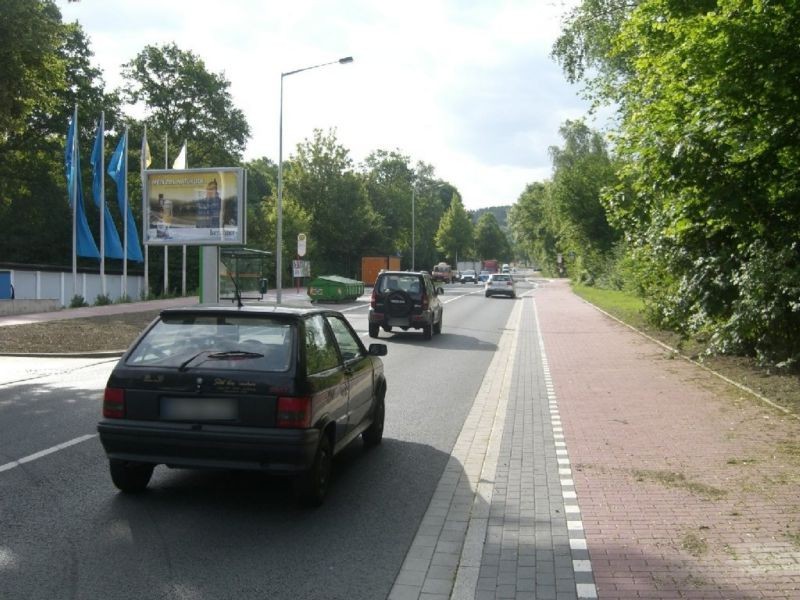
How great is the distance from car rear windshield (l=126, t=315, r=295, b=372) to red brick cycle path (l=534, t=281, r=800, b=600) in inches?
95.9

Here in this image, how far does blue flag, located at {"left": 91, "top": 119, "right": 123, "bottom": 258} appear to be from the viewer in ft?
105

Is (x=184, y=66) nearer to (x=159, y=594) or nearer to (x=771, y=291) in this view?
(x=771, y=291)

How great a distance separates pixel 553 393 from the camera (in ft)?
37.1

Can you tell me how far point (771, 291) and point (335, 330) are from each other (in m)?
7.29

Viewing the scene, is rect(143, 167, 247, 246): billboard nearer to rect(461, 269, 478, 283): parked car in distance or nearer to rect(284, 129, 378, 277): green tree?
rect(284, 129, 378, 277): green tree

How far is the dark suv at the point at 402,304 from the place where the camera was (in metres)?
19.9

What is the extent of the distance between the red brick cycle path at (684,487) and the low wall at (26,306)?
20652 mm

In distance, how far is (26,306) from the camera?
27.4 metres

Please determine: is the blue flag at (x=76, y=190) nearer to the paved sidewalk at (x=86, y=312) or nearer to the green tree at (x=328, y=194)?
the paved sidewalk at (x=86, y=312)

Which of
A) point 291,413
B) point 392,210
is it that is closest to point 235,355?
point 291,413

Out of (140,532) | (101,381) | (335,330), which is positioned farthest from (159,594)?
(101,381)

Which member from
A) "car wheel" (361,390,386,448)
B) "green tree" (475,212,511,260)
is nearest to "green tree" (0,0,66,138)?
"car wheel" (361,390,386,448)

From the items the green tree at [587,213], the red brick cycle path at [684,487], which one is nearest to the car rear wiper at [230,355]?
the red brick cycle path at [684,487]

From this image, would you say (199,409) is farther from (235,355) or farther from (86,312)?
(86,312)
